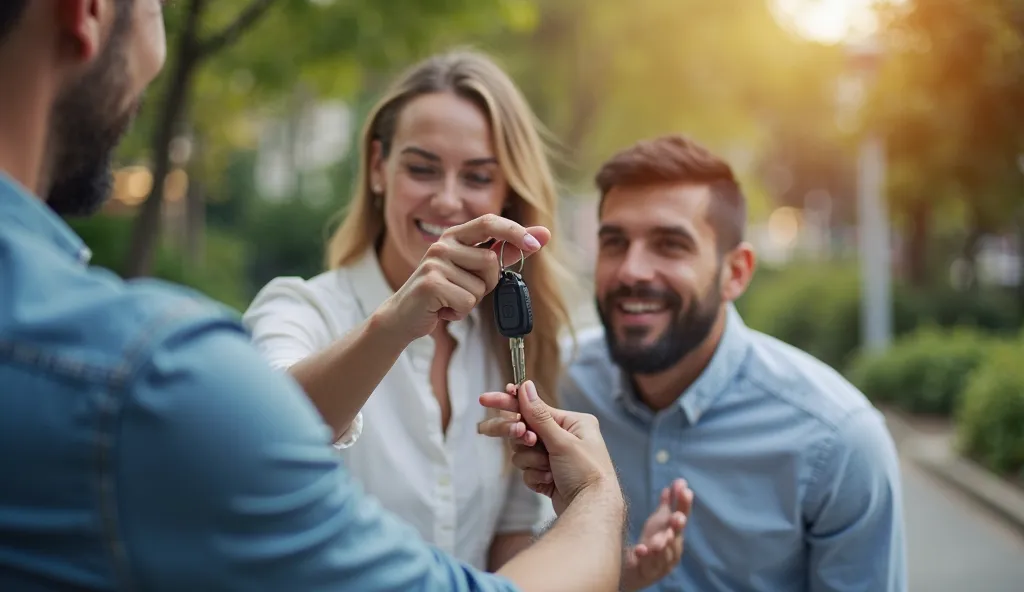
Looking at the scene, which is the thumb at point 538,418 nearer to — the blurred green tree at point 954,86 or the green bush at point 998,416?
the blurred green tree at point 954,86

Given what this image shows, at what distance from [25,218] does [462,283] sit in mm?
866

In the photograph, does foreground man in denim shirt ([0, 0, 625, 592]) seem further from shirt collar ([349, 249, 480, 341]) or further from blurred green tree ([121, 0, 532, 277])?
blurred green tree ([121, 0, 532, 277])

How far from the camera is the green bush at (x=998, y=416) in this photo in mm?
7980

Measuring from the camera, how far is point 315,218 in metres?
23.6

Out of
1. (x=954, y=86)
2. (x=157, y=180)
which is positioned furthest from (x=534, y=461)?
(x=157, y=180)

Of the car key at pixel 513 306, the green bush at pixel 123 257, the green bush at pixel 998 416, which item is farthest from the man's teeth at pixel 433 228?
the green bush at pixel 123 257

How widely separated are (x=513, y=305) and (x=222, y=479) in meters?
0.98

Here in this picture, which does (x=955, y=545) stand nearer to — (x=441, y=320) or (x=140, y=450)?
(x=441, y=320)

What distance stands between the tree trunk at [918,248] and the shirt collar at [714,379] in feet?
48.0

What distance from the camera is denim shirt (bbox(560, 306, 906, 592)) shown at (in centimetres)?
279

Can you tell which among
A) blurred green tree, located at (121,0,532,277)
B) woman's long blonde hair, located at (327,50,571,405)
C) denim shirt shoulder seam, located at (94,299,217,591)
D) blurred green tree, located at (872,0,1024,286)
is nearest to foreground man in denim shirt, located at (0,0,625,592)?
denim shirt shoulder seam, located at (94,299,217,591)

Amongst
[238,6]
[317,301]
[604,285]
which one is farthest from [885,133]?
[317,301]

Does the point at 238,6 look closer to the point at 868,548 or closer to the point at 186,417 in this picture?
the point at 868,548

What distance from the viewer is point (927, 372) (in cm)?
A: 1135
